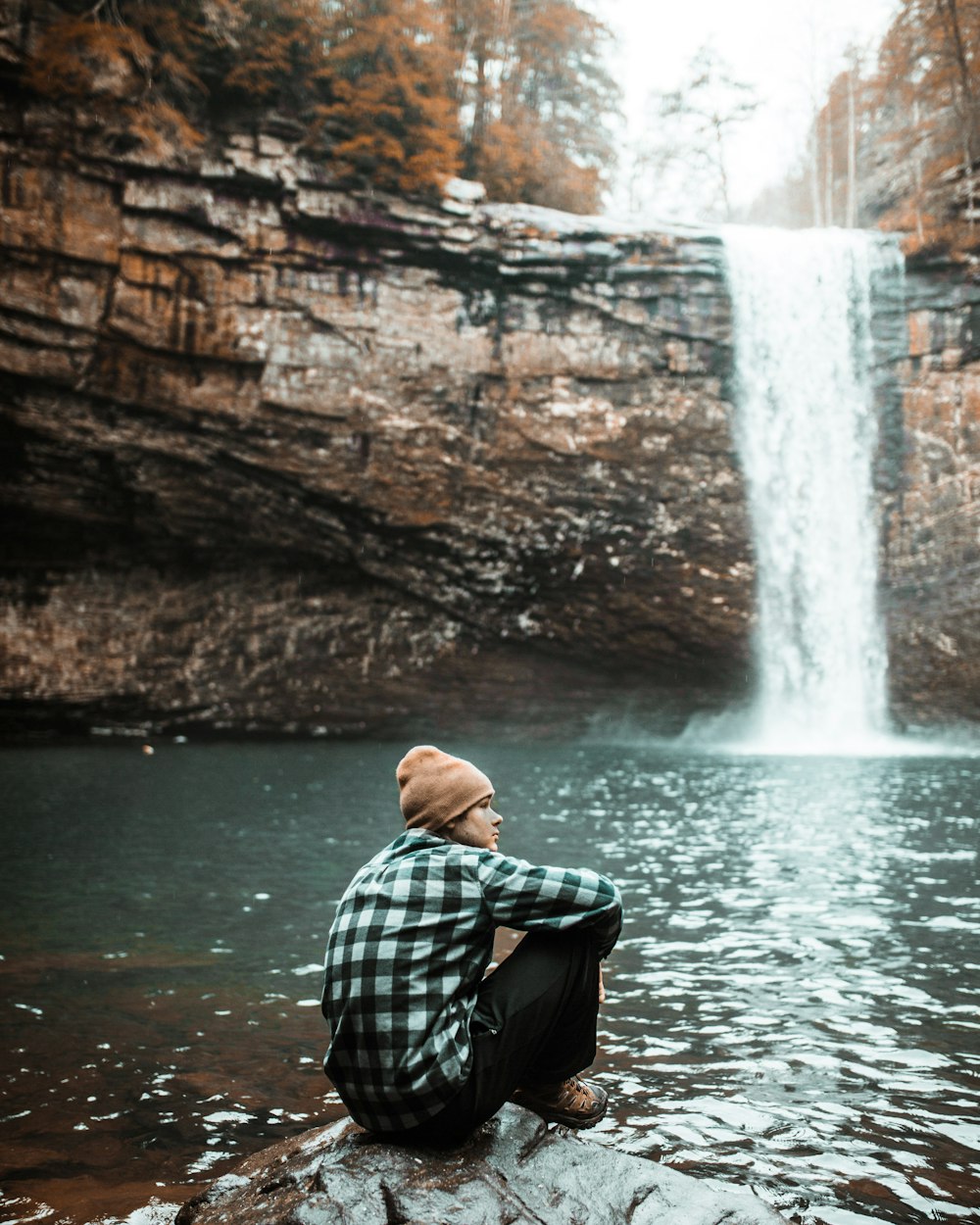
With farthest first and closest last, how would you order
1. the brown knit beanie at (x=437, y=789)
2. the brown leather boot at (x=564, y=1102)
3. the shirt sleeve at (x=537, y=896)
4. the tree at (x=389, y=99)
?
the tree at (x=389, y=99)
the brown leather boot at (x=564, y=1102)
the brown knit beanie at (x=437, y=789)
the shirt sleeve at (x=537, y=896)

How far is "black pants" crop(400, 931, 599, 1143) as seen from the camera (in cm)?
261

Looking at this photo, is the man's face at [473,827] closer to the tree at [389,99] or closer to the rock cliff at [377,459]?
the rock cliff at [377,459]

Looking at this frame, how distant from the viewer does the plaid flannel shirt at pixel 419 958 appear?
248 centimetres

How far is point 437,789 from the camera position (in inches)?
108

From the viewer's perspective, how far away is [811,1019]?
15.2 feet

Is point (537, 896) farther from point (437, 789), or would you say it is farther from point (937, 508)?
point (937, 508)

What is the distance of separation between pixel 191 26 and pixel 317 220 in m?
3.75

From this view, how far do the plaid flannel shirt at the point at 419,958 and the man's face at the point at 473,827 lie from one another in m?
0.09

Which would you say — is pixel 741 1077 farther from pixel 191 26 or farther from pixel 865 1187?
pixel 191 26

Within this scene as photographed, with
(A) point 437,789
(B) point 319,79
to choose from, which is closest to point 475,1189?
(A) point 437,789

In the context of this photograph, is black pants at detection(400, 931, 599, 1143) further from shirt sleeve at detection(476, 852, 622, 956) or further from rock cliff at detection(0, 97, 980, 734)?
rock cliff at detection(0, 97, 980, 734)

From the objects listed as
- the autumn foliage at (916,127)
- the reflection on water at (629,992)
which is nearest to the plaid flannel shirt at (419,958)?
the reflection on water at (629,992)

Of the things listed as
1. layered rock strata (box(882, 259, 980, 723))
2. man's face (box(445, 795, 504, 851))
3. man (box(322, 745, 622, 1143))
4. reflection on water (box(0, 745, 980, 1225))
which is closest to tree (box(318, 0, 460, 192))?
layered rock strata (box(882, 259, 980, 723))

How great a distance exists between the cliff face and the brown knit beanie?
15695mm
